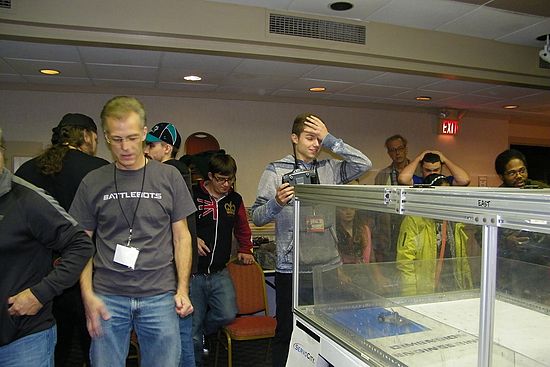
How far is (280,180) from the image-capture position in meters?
2.05

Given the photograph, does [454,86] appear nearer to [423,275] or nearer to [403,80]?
[403,80]

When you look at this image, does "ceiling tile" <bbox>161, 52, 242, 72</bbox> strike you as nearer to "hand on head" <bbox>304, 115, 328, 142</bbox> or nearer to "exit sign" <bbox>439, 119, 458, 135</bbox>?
"hand on head" <bbox>304, 115, 328, 142</bbox>

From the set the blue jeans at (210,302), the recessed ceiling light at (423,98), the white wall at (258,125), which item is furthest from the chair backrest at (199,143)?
the blue jeans at (210,302)

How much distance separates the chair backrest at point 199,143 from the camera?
17.1ft

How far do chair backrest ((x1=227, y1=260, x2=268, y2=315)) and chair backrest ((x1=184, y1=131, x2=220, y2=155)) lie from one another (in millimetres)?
2301

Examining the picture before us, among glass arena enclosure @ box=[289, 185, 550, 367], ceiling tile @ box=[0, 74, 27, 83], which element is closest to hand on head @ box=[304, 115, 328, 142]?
glass arena enclosure @ box=[289, 185, 550, 367]

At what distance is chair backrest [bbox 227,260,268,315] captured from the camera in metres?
3.12

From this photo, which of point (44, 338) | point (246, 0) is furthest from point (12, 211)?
point (246, 0)

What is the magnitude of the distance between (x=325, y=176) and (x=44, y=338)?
126 cm

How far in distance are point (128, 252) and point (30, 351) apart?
43 centimetres

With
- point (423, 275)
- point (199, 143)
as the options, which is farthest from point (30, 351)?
point (199, 143)

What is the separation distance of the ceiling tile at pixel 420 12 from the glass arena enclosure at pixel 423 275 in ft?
7.68

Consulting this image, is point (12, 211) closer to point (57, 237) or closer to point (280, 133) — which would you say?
point (57, 237)

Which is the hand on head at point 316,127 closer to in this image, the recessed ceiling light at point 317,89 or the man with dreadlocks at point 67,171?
the man with dreadlocks at point 67,171
